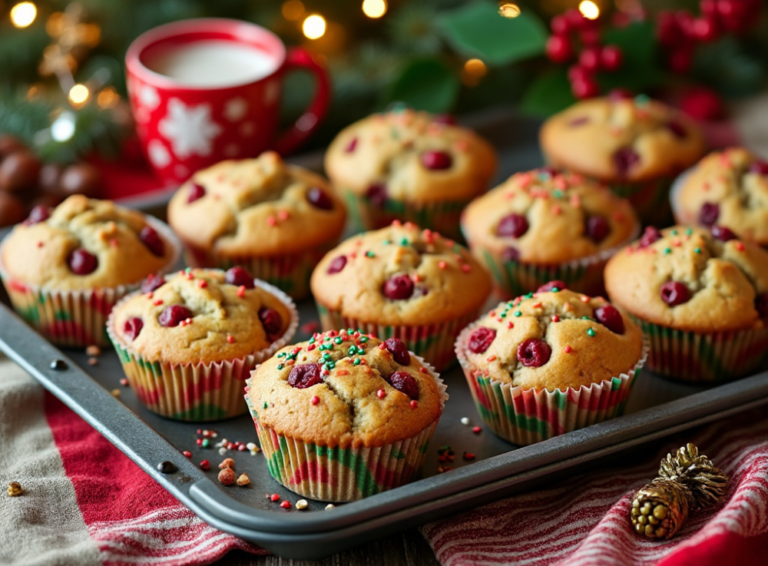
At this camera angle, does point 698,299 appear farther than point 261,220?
No

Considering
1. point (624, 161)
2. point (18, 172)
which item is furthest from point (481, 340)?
point (18, 172)

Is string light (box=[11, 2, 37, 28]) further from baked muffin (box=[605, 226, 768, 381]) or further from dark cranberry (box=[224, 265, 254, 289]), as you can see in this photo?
baked muffin (box=[605, 226, 768, 381])

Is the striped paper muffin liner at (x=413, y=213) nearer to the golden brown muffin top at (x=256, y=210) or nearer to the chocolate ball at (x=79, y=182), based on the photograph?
the golden brown muffin top at (x=256, y=210)

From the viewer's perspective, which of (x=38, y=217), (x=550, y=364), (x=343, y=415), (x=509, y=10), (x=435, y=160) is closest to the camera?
(x=343, y=415)

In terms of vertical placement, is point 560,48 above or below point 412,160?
above

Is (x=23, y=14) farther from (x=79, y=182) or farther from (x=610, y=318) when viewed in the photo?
(x=610, y=318)

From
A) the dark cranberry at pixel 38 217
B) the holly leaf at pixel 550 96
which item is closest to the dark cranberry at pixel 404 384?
the dark cranberry at pixel 38 217
